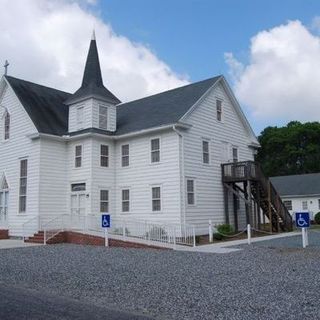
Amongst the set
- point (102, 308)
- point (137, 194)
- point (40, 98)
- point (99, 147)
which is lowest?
point (102, 308)

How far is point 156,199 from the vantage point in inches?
947

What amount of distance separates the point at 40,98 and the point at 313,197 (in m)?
30.1

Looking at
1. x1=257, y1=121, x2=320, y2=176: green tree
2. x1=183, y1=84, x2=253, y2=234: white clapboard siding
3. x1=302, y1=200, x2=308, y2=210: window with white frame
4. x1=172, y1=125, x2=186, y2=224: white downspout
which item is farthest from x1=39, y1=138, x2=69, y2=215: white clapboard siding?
x1=257, y1=121, x2=320, y2=176: green tree

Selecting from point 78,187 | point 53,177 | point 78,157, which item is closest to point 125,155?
point 78,157

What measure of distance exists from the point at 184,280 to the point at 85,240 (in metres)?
11.9

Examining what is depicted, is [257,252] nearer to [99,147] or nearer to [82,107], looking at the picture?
[99,147]

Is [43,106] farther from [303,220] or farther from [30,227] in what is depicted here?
[303,220]

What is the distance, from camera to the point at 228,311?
7.46 meters

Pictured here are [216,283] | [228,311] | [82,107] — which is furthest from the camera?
[82,107]

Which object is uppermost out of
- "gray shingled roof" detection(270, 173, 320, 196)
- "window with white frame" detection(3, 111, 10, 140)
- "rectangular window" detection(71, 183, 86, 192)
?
"window with white frame" detection(3, 111, 10, 140)

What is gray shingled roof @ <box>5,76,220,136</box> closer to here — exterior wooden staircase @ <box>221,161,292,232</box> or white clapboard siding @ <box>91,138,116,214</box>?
white clapboard siding @ <box>91,138,116,214</box>

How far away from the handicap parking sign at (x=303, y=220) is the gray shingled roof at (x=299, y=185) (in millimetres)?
28017

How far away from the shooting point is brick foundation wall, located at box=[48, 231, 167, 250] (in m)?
19.7

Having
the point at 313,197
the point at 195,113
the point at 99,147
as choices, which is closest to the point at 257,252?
the point at 195,113
